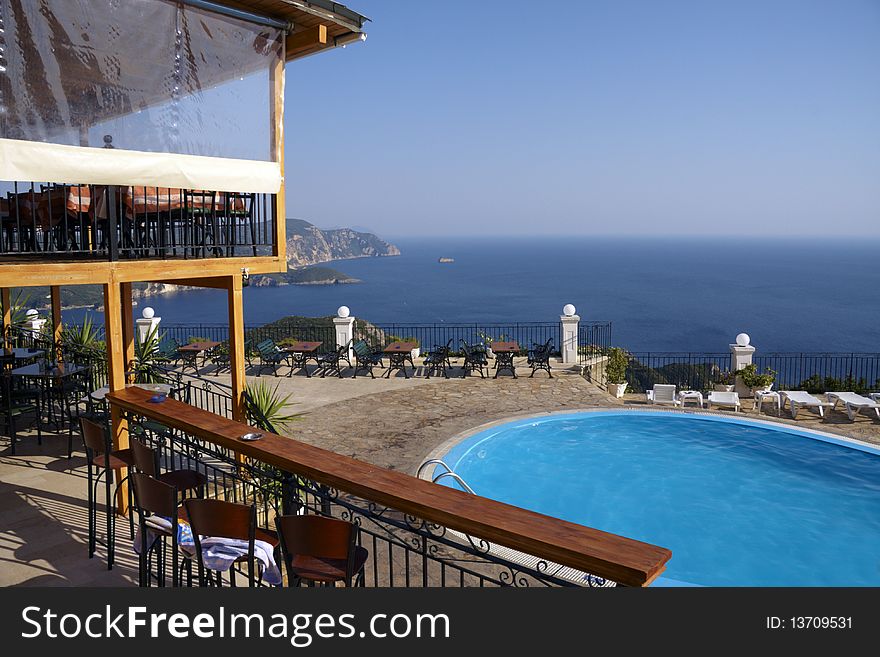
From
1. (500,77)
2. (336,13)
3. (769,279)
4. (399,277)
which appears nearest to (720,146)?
(500,77)

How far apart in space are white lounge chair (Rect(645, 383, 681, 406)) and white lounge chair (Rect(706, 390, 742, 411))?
715mm

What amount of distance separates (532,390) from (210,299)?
105 metres

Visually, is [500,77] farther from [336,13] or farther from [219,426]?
[219,426]

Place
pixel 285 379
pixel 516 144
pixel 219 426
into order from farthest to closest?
pixel 516 144 → pixel 285 379 → pixel 219 426

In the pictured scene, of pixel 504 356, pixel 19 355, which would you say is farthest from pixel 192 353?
pixel 504 356

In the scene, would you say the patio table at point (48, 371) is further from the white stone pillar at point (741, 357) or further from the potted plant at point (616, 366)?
the white stone pillar at point (741, 357)

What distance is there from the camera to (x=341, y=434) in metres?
11.7

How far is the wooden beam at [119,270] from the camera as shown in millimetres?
6203

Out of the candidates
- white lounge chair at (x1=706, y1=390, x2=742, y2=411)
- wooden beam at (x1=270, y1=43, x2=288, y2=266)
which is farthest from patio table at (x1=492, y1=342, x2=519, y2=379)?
wooden beam at (x1=270, y1=43, x2=288, y2=266)

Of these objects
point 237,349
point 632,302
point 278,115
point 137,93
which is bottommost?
point 632,302

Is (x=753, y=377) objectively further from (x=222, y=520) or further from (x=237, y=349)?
(x=222, y=520)

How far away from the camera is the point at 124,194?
8.16 m

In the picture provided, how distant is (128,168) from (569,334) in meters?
13.0

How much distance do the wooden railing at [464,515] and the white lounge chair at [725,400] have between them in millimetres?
12126
